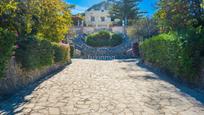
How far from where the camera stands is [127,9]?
166ft

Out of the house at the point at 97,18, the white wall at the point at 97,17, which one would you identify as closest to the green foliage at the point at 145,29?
the white wall at the point at 97,17

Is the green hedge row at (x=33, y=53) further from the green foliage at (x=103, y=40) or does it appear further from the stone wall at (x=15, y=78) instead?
the green foliage at (x=103, y=40)

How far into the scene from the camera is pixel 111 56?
33.1m

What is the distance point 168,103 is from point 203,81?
92.0 inches

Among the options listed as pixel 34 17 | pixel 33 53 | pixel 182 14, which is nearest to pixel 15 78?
pixel 33 53

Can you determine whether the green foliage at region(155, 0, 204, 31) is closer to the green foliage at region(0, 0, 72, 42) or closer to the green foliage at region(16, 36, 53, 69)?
the green foliage at region(0, 0, 72, 42)

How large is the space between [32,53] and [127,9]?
142ft

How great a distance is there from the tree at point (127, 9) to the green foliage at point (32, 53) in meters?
40.3

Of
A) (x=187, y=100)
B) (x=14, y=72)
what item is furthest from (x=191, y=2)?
(x=14, y=72)

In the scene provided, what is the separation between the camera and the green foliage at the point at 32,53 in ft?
29.3

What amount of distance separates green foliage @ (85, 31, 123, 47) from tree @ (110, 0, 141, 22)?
10.6 metres

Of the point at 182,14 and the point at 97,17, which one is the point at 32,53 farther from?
the point at 97,17

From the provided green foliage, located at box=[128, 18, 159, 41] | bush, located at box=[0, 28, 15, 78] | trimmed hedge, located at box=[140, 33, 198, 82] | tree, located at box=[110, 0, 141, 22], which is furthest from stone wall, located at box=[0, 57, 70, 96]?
tree, located at box=[110, 0, 141, 22]

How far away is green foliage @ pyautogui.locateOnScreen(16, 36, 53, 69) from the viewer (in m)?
8.92
